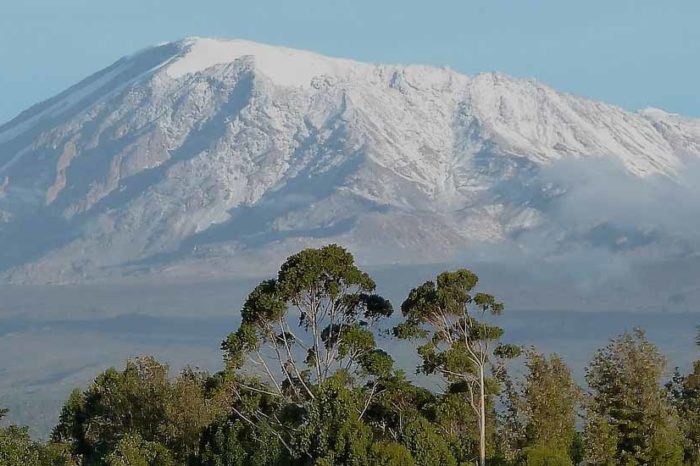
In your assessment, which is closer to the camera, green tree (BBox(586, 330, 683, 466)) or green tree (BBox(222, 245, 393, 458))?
green tree (BBox(222, 245, 393, 458))

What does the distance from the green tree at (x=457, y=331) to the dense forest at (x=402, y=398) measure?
0.17ft

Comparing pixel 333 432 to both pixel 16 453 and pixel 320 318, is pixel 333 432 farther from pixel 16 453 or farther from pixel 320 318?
pixel 16 453

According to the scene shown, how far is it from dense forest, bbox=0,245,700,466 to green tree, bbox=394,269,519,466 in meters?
0.05

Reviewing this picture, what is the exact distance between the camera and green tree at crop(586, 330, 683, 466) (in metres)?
42.7

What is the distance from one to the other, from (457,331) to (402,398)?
3.15 meters

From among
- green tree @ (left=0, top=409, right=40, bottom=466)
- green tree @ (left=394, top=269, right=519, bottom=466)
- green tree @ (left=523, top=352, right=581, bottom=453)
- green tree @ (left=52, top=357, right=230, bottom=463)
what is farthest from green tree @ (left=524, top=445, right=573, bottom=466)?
green tree @ (left=0, top=409, right=40, bottom=466)

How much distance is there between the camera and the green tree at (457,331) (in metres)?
41.8

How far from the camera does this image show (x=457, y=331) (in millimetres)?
42969

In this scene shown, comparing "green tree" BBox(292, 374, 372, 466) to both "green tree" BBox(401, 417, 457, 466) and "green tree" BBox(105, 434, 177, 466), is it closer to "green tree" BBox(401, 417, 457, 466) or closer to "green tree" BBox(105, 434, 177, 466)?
"green tree" BBox(401, 417, 457, 466)

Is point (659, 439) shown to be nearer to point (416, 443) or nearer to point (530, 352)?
point (530, 352)

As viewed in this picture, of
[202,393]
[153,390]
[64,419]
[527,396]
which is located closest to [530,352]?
[527,396]

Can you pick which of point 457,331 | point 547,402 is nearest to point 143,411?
point 457,331

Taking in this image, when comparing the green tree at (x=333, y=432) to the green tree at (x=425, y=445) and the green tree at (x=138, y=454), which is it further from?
the green tree at (x=138, y=454)

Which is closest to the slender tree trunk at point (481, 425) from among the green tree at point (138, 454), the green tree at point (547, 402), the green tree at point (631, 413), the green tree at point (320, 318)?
the green tree at point (547, 402)
